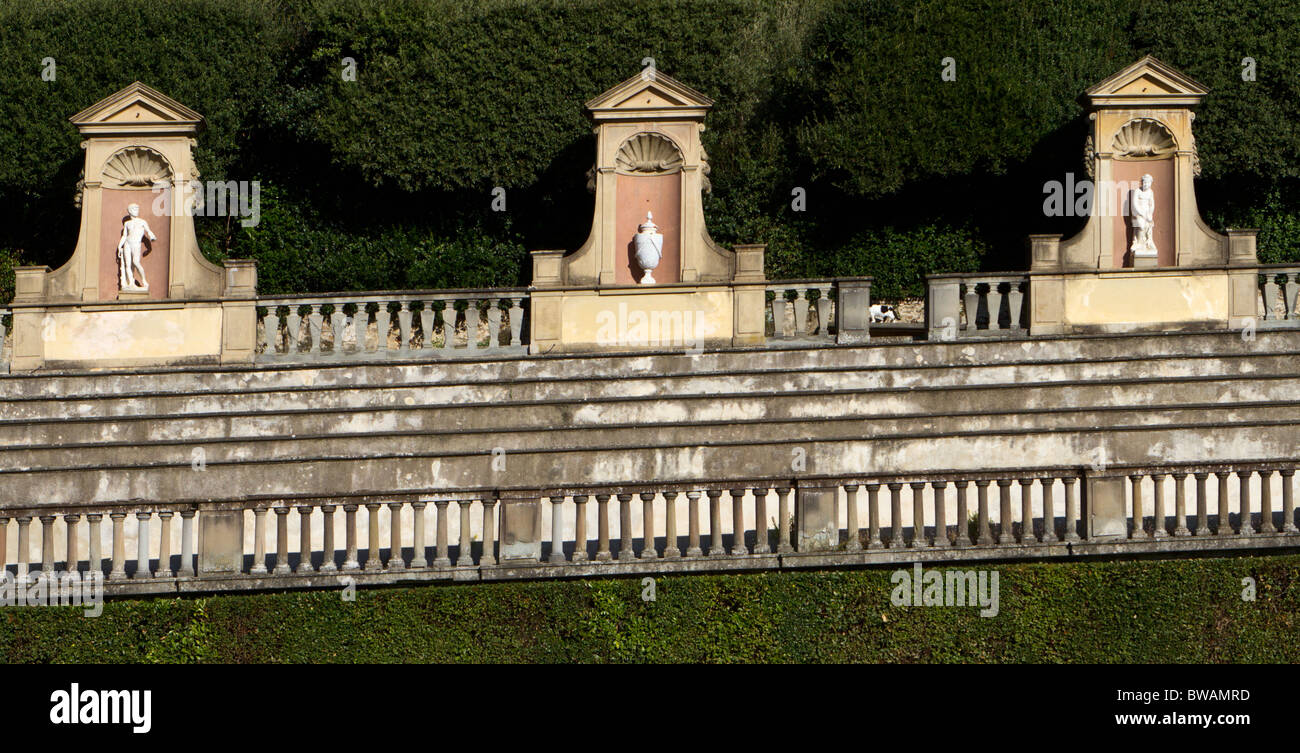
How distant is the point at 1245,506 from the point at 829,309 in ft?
19.0

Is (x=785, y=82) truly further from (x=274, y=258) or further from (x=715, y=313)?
(x=274, y=258)

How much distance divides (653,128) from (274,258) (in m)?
5.81

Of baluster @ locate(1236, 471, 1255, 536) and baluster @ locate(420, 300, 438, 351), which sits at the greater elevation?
baluster @ locate(420, 300, 438, 351)

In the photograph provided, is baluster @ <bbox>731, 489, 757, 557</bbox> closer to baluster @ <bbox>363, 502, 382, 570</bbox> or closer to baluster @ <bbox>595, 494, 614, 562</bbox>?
baluster @ <bbox>595, 494, 614, 562</bbox>

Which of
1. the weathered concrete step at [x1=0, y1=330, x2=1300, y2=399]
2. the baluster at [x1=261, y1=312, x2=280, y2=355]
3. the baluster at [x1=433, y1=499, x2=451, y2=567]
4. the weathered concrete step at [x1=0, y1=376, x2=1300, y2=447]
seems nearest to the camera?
the baluster at [x1=433, y1=499, x2=451, y2=567]

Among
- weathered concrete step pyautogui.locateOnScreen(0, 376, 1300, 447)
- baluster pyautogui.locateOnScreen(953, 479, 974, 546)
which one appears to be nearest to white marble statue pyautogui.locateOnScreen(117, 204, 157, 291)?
weathered concrete step pyautogui.locateOnScreen(0, 376, 1300, 447)

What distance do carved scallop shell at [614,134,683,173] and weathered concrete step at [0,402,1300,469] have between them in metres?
3.94

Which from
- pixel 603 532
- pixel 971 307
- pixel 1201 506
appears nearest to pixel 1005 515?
pixel 1201 506

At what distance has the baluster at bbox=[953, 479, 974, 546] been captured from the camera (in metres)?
13.9

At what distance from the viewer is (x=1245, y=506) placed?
45.7 ft

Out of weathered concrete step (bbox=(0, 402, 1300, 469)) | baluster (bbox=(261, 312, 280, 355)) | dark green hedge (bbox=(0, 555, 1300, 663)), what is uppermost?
baluster (bbox=(261, 312, 280, 355))

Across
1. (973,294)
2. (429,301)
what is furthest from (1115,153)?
(429,301)

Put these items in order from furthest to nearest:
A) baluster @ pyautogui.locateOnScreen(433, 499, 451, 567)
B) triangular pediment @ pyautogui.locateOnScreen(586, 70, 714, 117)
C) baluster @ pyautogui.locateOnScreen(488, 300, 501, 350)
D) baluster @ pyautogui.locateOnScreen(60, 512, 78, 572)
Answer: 1. triangular pediment @ pyautogui.locateOnScreen(586, 70, 714, 117)
2. baluster @ pyautogui.locateOnScreen(488, 300, 501, 350)
3. baluster @ pyautogui.locateOnScreen(433, 499, 451, 567)
4. baluster @ pyautogui.locateOnScreen(60, 512, 78, 572)

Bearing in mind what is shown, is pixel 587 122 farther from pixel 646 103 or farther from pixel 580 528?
pixel 580 528
